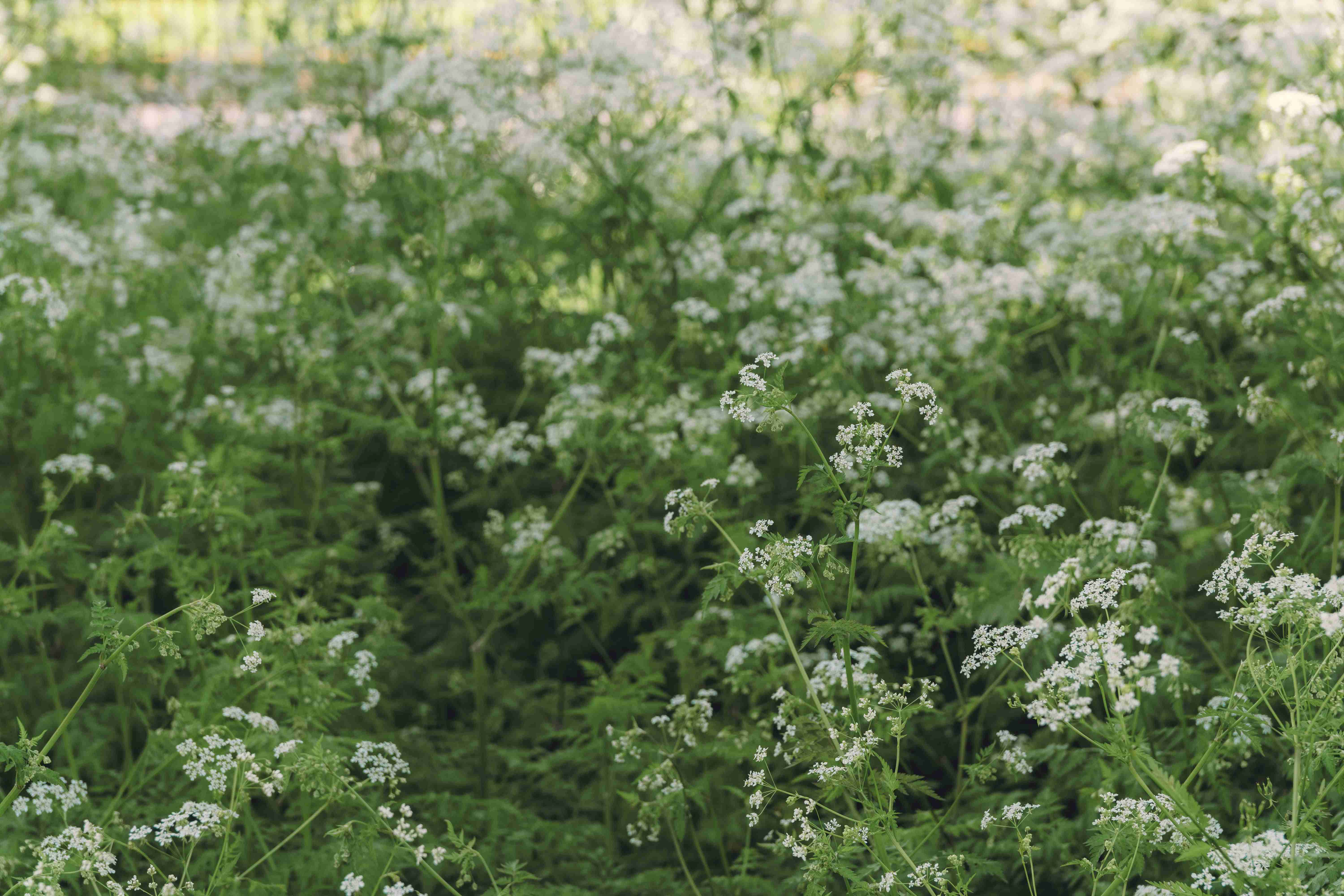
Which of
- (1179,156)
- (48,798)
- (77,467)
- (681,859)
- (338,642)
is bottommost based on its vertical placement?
(681,859)

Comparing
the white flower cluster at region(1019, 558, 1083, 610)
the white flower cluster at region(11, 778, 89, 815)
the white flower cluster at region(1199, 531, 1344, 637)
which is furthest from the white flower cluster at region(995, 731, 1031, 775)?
the white flower cluster at region(11, 778, 89, 815)

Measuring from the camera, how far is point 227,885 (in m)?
3.96

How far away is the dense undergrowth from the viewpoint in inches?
157

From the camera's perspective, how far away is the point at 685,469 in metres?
6.08

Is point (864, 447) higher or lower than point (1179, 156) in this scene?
lower

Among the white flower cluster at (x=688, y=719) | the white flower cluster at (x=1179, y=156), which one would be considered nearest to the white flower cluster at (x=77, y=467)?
the white flower cluster at (x=688, y=719)

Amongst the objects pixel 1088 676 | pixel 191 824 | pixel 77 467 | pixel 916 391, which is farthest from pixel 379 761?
pixel 77 467

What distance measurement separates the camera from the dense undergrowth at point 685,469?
13.0 feet

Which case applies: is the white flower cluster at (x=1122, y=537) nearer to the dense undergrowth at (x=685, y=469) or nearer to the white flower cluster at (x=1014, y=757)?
the dense undergrowth at (x=685, y=469)

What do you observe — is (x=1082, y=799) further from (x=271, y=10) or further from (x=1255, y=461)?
(x=271, y=10)

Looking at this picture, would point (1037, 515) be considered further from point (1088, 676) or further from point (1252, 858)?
point (1252, 858)

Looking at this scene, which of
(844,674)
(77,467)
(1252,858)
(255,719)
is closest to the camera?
(1252,858)

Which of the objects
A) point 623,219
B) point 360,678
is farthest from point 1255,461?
point 360,678

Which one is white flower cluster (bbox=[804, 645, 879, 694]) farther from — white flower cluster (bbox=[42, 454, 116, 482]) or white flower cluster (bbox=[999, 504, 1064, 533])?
white flower cluster (bbox=[42, 454, 116, 482])
